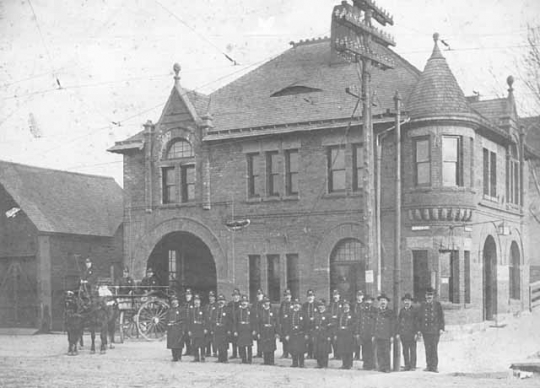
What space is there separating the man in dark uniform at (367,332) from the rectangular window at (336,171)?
31.7ft

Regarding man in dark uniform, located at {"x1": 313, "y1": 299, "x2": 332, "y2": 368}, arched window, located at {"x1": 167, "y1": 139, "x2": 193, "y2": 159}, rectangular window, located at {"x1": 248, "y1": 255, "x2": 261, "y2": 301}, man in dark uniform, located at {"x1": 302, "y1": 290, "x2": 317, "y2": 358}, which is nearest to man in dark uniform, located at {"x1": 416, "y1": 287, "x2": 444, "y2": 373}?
man in dark uniform, located at {"x1": 313, "y1": 299, "x2": 332, "y2": 368}

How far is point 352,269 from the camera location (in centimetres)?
2659

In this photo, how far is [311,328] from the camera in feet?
60.7

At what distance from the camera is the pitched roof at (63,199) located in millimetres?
32281

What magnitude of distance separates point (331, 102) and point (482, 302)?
890cm

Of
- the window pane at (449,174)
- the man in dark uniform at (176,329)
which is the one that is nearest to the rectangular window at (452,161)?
the window pane at (449,174)

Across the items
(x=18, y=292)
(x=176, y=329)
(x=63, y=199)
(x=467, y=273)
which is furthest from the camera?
(x=63, y=199)

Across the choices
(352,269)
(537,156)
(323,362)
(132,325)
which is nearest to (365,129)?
(323,362)

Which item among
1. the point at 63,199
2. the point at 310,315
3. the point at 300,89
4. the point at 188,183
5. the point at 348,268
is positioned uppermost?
the point at 300,89

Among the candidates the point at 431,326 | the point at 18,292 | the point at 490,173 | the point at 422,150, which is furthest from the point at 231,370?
the point at 18,292

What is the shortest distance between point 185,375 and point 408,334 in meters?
5.00

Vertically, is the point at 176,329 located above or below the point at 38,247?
below

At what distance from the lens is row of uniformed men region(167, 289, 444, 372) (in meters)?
17.2

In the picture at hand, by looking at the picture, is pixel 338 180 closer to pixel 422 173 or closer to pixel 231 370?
pixel 422 173
